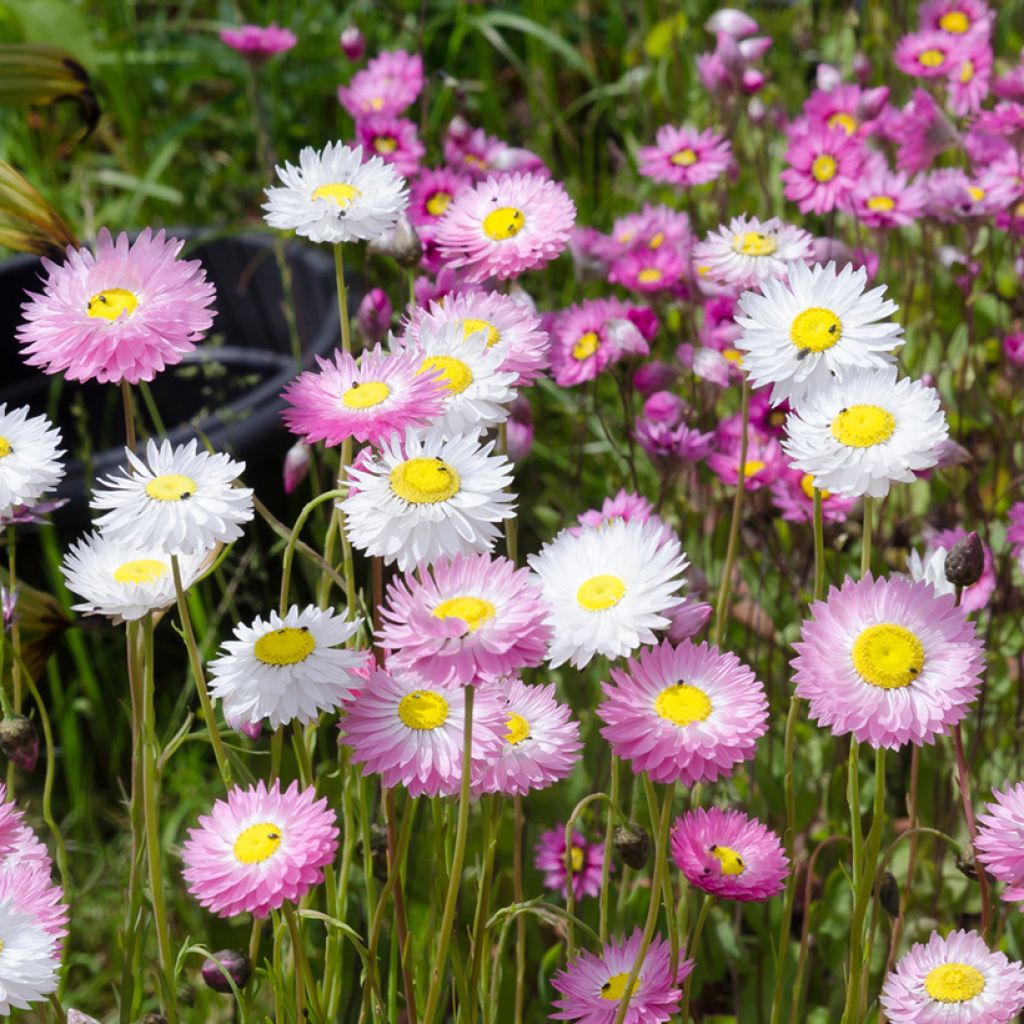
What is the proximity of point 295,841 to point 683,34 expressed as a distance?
2.29m

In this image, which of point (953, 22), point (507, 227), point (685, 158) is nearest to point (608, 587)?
point (507, 227)

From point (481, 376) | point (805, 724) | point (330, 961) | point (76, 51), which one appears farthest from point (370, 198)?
point (76, 51)

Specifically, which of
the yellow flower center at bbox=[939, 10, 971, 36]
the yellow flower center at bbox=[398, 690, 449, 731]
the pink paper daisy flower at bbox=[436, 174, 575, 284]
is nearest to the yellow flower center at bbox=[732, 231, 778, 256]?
the pink paper daisy flower at bbox=[436, 174, 575, 284]

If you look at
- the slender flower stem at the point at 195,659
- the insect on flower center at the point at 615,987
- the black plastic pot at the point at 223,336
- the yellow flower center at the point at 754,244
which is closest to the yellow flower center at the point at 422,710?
the slender flower stem at the point at 195,659

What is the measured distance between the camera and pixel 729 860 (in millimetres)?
841

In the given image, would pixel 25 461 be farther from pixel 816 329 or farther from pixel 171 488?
pixel 816 329

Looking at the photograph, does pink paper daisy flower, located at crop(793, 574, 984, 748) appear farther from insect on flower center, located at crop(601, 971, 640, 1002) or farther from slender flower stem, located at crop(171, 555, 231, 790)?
slender flower stem, located at crop(171, 555, 231, 790)

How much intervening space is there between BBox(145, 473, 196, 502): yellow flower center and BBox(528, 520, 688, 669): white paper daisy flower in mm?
179

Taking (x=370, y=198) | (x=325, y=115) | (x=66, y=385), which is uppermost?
(x=325, y=115)

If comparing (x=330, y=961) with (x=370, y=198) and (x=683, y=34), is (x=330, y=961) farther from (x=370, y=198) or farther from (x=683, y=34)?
(x=683, y=34)

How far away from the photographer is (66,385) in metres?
2.16

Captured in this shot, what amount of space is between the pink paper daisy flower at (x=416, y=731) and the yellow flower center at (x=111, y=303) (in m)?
0.24

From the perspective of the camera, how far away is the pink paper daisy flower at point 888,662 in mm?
734

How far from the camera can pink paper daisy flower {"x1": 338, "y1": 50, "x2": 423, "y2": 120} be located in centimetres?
164
